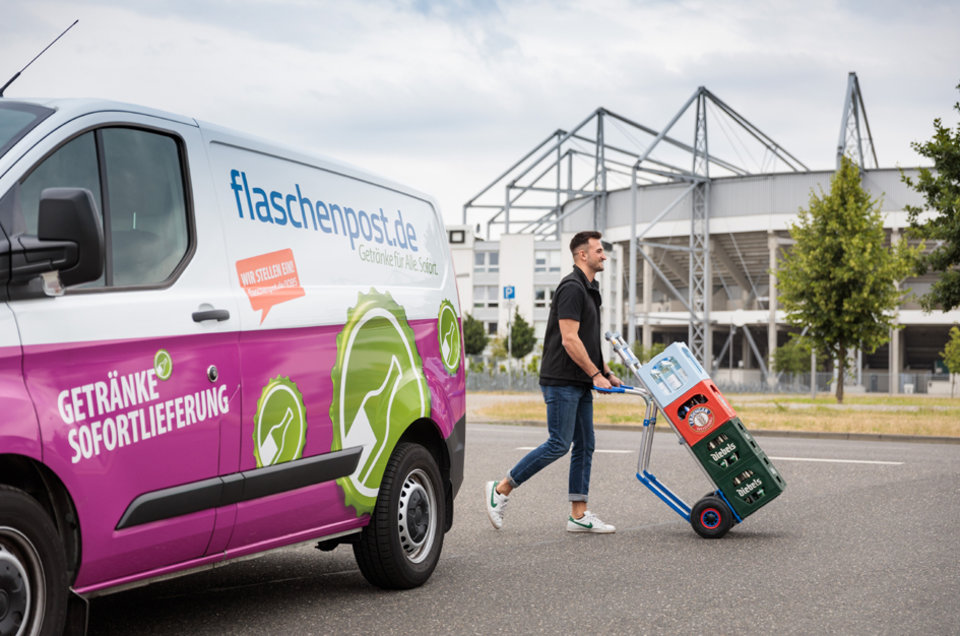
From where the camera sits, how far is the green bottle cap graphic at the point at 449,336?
6172mm

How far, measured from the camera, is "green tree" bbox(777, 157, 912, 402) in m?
30.2

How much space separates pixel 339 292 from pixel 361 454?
2.52 ft

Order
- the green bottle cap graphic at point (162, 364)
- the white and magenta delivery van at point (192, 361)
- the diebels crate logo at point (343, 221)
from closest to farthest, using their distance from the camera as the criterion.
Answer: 1. the white and magenta delivery van at point (192, 361)
2. the green bottle cap graphic at point (162, 364)
3. the diebels crate logo at point (343, 221)

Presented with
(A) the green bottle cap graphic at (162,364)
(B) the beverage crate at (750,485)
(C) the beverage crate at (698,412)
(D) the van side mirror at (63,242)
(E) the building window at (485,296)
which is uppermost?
(E) the building window at (485,296)

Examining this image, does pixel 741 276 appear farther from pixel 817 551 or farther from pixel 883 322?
pixel 817 551

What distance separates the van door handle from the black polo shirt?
3.45 metres

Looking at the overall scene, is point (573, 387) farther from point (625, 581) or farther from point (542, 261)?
point (542, 261)

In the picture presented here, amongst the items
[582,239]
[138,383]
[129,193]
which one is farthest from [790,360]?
[138,383]

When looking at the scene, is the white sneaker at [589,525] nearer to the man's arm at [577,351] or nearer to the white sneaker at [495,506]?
the white sneaker at [495,506]

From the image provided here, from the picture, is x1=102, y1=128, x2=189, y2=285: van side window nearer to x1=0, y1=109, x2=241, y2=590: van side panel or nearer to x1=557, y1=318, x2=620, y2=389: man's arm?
x1=0, y1=109, x2=241, y2=590: van side panel

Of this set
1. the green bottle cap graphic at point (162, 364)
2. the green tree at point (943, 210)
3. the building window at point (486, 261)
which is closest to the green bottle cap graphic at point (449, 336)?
the green bottle cap graphic at point (162, 364)

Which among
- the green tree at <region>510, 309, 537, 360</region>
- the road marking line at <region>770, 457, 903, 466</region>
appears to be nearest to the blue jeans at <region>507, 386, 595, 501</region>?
the road marking line at <region>770, 457, 903, 466</region>

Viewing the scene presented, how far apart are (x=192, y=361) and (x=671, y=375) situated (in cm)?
416

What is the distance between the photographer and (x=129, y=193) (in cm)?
404
